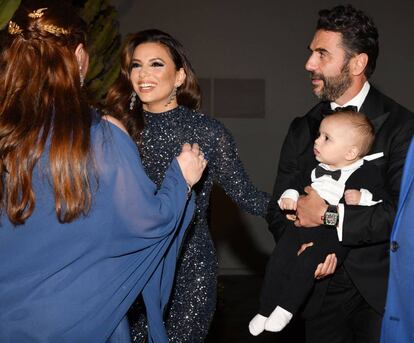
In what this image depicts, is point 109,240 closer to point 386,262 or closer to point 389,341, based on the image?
point 389,341

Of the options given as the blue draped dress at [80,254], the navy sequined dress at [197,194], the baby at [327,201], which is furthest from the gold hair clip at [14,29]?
the baby at [327,201]

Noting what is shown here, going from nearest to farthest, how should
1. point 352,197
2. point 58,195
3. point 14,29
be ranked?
point 58,195
point 14,29
point 352,197

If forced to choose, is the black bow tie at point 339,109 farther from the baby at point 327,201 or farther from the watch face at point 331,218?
the watch face at point 331,218

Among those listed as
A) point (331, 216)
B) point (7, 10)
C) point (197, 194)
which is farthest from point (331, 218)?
point (7, 10)

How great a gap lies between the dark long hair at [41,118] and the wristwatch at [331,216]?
46.5 inches

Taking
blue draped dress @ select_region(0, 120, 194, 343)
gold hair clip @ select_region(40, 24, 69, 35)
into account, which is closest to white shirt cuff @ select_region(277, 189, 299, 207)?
blue draped dress @ select_region(0, 120, 194, 343)

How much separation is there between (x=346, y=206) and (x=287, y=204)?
0.30 m

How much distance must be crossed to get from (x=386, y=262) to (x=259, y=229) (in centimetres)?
449

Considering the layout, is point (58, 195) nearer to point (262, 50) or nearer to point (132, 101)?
point (132, 101)

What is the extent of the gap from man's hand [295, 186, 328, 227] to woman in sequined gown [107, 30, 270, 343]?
51 cm

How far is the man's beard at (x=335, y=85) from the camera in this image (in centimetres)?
301

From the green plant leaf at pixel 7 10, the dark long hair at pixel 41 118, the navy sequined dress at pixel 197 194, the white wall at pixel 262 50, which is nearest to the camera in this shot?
the dark long hair at pixel 41 118

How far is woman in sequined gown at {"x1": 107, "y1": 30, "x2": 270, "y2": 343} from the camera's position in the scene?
3.17 metres

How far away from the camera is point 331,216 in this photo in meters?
2.74
